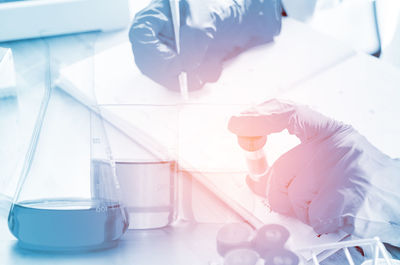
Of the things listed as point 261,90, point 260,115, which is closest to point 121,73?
point 261,90

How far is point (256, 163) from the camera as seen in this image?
95cm

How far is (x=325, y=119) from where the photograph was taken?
3.00ft

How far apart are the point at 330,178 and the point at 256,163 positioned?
0.59ft

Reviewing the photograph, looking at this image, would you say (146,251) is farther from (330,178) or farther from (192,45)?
(192,45)

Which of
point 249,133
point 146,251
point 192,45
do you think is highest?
point 192,45

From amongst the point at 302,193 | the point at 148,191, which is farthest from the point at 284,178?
the point at 148,191

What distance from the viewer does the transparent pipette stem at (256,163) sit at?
3.03 ft

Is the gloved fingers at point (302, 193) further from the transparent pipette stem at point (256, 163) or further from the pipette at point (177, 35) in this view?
the pipette at point (177, 35)

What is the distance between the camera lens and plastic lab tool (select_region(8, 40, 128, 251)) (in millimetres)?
649

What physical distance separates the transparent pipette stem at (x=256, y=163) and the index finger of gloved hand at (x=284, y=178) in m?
0.02

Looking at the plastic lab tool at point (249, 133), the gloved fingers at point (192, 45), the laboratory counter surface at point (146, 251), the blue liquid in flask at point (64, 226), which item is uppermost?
the gloved fingers at point (192, 45)

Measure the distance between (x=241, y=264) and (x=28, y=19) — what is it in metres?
1.32

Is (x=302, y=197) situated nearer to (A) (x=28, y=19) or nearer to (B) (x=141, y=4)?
(B) (x=141, y=4)

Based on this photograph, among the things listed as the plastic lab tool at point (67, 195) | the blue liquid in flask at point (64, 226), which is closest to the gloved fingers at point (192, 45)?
the plastic lab tool at point (67, 195)
